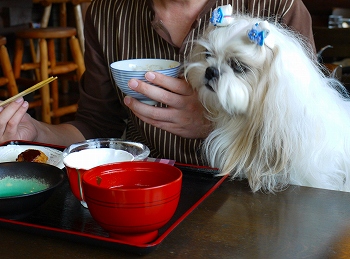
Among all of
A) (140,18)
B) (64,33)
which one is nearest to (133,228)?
(140,18)

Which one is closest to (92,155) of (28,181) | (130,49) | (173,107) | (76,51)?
(28,181)

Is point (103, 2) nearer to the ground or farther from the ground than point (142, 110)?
farther from the ground

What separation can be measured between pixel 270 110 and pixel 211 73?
162 millimetres

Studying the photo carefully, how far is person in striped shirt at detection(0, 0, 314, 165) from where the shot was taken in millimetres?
1323

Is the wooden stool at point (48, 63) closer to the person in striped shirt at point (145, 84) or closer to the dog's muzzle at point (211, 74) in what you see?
the person in striped shirt at point (145, 84)

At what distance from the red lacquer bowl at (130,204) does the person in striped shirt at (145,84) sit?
42 cm

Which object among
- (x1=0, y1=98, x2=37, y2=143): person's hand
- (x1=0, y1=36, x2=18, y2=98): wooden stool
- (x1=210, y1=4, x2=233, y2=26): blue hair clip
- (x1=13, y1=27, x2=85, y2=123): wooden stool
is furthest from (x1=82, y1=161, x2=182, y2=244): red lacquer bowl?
(x1=13, y1=27, x2=85, y2=123): wooden stool

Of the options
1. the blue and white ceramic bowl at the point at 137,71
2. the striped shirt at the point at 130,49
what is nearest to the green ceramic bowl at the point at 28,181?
the blue and white ceramic bowl at the point at 137,71

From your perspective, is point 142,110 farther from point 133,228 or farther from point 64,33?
point 64,33

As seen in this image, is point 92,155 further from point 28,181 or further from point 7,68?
point 7,68

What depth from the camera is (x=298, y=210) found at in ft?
3.10

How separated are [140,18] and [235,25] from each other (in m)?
0.56

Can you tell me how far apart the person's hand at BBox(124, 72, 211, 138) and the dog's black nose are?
0.33 ft

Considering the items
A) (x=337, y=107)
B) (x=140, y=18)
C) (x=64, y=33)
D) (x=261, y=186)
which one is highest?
(x=140, y=18)
